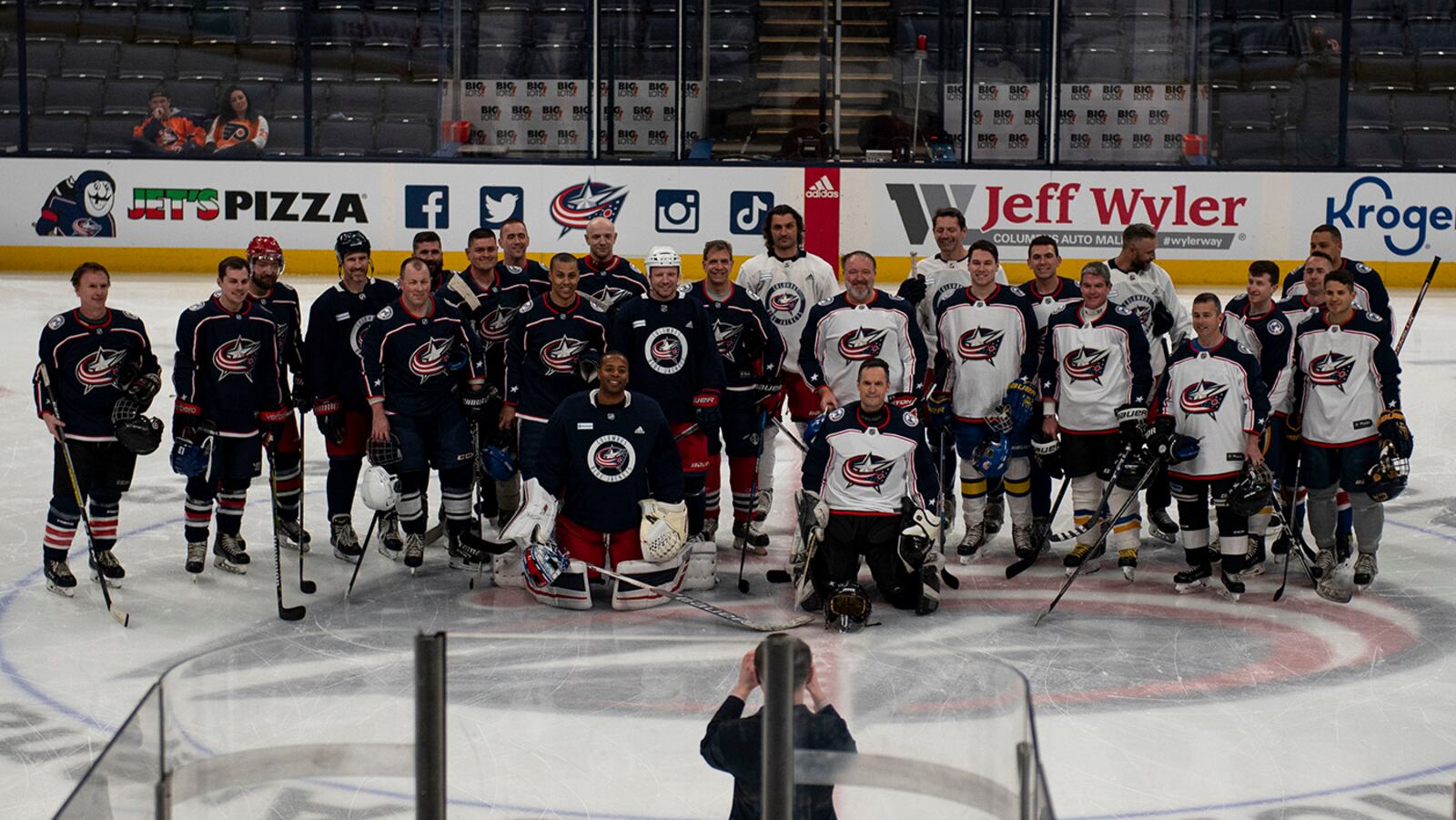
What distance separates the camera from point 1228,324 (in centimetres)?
673

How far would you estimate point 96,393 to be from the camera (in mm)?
6137

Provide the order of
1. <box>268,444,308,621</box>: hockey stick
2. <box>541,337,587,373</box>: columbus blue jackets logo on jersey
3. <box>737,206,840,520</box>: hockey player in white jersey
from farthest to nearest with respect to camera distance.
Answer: <box>737,206,840,520</box>: hockey player in white jersey < <box>541,337,587,373</box>: columbus blue jackets logo on jersey < <box>268,444,308,621</box>: hockey stick

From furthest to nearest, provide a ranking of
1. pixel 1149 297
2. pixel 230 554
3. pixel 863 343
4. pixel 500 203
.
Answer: pixel 500 203 < pixel 1149 297 < pixel 863 343 < pixel 230 554

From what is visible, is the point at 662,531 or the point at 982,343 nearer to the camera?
the point at 662,531

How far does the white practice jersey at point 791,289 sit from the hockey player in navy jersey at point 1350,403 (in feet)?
6.27

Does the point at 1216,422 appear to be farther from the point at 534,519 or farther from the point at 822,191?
the point at 822,191

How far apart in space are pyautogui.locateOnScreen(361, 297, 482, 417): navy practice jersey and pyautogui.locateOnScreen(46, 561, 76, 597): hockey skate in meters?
1.21

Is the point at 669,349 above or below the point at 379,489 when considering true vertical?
above

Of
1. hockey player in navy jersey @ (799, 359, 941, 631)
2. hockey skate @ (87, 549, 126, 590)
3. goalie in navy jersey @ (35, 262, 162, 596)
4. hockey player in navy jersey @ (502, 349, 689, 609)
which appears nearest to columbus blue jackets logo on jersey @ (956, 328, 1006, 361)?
hockey player in navy jersey @ (799, 359, 941, 631)

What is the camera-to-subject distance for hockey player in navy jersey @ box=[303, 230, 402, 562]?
6711 millimetres

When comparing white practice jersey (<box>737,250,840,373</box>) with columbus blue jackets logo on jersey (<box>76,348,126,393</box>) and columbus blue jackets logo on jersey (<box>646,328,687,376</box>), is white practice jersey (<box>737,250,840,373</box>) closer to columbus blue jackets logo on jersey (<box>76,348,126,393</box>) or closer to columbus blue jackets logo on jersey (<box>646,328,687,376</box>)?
columbus blue jackets logo on jersey (<box>646,328,687,376</box>)

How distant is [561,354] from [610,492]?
2.16 ft

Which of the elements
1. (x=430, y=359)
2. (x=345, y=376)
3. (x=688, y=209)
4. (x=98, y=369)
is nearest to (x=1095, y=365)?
(x=430, y=359)

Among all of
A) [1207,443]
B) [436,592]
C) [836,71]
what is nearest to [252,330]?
[436,592]
